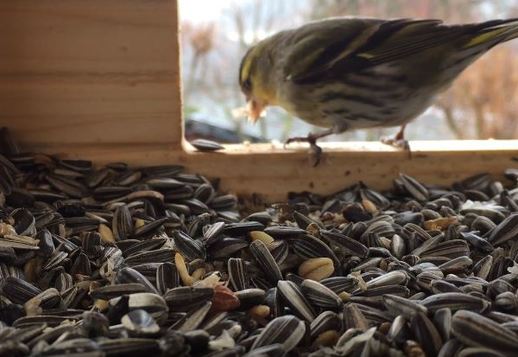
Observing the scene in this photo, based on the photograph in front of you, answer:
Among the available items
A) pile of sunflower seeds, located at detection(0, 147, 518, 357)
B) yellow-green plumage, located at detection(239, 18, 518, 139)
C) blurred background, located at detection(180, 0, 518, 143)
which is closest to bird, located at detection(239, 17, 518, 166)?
yellow-green plumage, located at detection(239, 18, 518, 139)

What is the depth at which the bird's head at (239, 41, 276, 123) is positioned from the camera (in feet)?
5.61

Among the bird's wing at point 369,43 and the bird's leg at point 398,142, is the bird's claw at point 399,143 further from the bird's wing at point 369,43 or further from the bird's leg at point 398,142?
the bird's wing at point 369,43

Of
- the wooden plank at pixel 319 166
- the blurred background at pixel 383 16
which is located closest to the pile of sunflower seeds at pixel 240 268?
the wooden plank at pixel 319 166

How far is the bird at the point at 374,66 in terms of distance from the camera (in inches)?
59.9

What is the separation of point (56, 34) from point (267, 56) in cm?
61

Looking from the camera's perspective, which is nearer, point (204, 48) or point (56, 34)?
point (56, 34)

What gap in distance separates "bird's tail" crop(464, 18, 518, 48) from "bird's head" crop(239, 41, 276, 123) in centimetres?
49

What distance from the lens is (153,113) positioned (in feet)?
4.35

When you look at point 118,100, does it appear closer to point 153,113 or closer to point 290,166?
point 153,113

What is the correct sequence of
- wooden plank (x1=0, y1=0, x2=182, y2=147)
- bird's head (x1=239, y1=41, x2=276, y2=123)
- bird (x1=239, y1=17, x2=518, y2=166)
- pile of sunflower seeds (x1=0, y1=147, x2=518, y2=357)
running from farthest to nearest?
bird's head (x1=239, y1=41, x2=276, y2=123) < bird (x1=239, y1=17, x2=518, y2=166) < wooden plank (x1=0, y1=0, x2=182, y2=147) < pile of sunflower seeds (x1=0, y1=147, x2=518, y2=357)

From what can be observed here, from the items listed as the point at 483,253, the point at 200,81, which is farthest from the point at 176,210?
the point at 200,81

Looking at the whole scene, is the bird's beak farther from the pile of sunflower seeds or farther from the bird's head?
the pile of sunflower seeds

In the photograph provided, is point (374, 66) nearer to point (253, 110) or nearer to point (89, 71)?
point (253, 110)

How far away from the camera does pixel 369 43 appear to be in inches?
60.1
